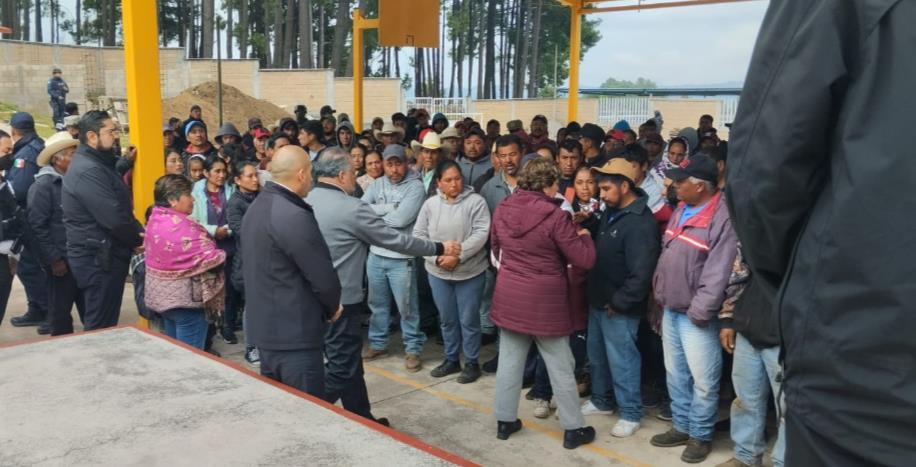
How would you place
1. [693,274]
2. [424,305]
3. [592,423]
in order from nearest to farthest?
[693,274], [592,423], [424,305]

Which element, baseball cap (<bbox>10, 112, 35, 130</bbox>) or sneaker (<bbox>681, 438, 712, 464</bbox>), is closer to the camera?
sneaker (<bbox>681, 438, 712, 464</bbox>)

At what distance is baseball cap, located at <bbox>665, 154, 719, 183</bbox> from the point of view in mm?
4234

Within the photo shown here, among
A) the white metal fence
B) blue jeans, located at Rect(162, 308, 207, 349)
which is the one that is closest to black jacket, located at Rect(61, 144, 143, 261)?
blue jeans, located at Rect(162, 308, 207, 349)

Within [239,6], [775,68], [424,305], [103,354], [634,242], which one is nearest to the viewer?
[775,68]

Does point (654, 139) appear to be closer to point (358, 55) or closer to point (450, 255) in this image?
point (450, 255)

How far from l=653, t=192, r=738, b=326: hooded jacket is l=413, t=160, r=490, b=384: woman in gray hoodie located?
1.65 meters

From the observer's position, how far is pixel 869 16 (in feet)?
4.03

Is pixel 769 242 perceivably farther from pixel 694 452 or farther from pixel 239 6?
pixel 239 6

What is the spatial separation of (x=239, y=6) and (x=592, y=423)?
186ft

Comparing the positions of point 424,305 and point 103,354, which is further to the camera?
point 424,305

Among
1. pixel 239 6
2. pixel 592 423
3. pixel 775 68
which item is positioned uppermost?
pixel 239 6

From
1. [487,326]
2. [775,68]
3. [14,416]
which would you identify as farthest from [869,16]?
[487,326]

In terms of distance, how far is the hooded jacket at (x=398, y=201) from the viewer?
6195 millimetres

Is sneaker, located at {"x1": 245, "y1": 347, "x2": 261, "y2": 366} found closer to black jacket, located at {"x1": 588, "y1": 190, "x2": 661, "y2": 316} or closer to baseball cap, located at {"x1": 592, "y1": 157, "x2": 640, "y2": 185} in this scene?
black jacket, located at {"x1": 588, "y1": 190, "x2": 661, "y2": 316}
